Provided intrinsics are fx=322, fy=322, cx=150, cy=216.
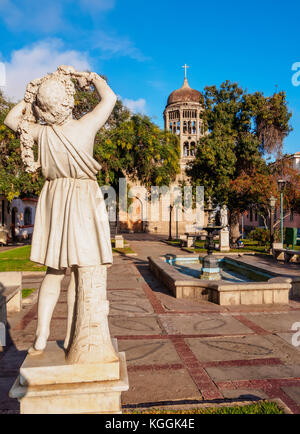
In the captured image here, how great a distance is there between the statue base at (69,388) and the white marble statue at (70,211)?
9 centimetres

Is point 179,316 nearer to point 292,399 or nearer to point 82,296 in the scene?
point 292,399

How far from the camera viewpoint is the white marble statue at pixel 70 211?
2354mm

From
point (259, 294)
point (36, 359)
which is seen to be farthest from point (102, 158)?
point (36, 359)

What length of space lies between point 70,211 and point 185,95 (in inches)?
2499

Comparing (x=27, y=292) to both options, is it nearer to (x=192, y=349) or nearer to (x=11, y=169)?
(x=192, y=349)

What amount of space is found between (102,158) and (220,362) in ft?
39.8

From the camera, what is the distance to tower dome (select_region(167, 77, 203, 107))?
198ft

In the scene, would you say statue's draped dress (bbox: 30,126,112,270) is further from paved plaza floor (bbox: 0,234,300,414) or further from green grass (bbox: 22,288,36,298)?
green grass (bbox: 22,288,36,298)

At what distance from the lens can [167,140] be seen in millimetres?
15242

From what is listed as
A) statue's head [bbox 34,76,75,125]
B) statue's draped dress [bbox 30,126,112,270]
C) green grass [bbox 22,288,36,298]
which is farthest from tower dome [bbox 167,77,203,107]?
statue's draped dress [bbox 30,126,112,270]

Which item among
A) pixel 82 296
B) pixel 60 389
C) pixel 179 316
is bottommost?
pixel 179 316

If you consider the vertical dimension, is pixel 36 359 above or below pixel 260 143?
below

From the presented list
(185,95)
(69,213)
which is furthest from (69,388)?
(185,95)

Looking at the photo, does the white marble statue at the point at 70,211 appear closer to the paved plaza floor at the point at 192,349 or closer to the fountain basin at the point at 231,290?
the paved plaza floor at the point at 192,349
